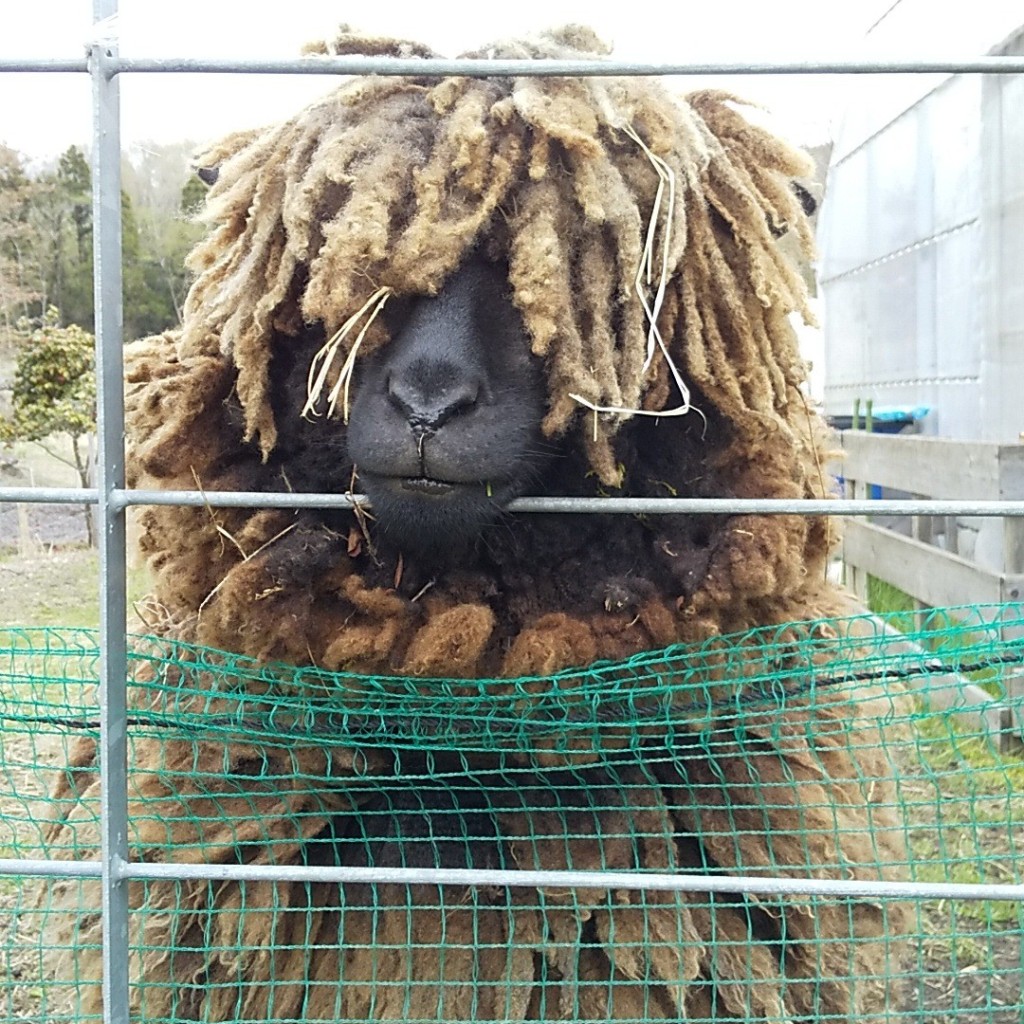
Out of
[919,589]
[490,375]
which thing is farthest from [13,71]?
[919,589]

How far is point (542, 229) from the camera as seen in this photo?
1.72m

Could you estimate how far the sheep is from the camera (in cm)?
174

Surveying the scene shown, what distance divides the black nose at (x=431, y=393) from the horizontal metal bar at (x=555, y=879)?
0.66 metres

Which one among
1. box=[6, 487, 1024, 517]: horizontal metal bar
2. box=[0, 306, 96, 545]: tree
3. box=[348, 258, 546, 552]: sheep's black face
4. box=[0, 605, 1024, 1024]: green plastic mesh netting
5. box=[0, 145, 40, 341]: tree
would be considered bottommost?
box=[0, 605, 1024, 1024]: green plastic mesh netting

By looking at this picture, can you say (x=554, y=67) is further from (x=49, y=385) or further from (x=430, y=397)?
(x=49, y=385)

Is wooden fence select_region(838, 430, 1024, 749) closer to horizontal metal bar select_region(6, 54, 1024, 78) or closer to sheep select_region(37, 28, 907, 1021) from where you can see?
sheep select_region(37, 28, 907, 1021)

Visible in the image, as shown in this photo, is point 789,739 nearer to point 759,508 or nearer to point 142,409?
point 759,508

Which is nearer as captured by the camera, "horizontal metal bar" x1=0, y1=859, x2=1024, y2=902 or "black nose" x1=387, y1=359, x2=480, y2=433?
"horizontal metal bar" x1=0, y1=859, x2=1024, y2=902

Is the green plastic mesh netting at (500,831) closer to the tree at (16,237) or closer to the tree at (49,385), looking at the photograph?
the tree at (49,385)

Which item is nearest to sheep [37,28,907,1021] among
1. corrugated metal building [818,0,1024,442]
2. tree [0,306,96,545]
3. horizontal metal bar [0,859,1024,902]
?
horizontal metal bar [0,859,1024,902]

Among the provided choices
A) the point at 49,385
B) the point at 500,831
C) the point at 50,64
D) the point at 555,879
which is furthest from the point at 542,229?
the point at 49,385

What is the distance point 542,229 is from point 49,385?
1243cm

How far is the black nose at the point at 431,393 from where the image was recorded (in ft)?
5.32

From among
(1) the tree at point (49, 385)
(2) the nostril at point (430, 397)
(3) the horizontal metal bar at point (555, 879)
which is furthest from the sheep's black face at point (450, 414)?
(1) the tree at point (49, 385)
